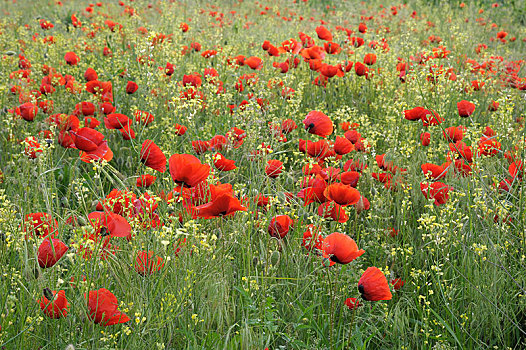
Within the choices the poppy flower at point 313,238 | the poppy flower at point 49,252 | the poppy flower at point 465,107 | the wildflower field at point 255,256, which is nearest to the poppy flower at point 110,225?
the wildflower field at point 255,256

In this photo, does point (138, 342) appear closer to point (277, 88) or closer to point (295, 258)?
point (295, 258)

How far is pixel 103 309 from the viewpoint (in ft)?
4.33

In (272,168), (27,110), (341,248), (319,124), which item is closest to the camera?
(341,248)

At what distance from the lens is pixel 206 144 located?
2395mm

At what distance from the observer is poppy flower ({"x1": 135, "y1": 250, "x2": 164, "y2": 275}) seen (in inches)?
57.4

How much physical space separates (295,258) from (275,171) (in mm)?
341

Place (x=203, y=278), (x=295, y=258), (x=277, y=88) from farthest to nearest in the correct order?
(x=277, y=88), (x=295, y=258), (x=203, y=278)

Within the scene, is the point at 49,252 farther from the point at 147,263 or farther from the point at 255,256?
the point at 255,256

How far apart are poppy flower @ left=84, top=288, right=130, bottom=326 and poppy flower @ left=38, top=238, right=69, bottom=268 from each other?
0.18 metres

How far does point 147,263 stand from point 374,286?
645 millimetres

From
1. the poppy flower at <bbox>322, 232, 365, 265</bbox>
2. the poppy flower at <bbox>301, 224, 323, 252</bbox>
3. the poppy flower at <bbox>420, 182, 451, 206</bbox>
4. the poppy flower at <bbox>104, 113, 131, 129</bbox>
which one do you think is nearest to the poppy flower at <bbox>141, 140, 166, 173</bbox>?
the poppy flower at <bbox>104, 113, 131, 129</bbox>

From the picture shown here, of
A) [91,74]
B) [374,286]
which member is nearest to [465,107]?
[374,286]

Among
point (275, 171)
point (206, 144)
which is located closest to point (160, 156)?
point (275, 171)

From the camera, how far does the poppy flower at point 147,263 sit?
4.79 feet
